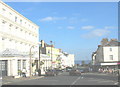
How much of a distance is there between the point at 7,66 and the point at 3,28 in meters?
7.74

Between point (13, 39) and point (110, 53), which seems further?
point (110, 53)

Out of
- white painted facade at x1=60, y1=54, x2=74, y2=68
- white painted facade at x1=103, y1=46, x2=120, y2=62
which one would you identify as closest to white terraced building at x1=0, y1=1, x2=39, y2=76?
white painted facade at x1=103, y1=46, x2=120, y2=62

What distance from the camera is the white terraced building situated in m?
40.3

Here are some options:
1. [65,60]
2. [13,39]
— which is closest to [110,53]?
[13,39]

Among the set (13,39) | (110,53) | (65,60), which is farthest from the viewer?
(65,60)

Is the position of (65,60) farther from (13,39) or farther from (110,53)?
(13,39)

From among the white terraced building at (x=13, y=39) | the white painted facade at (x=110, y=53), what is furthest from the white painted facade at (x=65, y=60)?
the white terraced building at (x=13, y=39)

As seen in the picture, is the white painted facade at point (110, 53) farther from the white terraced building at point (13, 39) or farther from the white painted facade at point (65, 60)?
the white painted facade at point (65, 60)

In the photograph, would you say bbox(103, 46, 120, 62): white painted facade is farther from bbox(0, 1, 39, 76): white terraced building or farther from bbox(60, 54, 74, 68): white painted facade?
bbox(60, 54, 74, 68): white painted facade

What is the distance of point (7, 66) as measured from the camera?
132ft

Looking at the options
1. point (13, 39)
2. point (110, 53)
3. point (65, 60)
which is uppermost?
point (13, 39)

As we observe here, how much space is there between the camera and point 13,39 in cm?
4872

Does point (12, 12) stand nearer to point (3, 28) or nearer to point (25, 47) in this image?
point (3, 28)

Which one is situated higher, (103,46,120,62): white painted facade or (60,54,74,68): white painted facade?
(103,46,120,62): white painted facade
